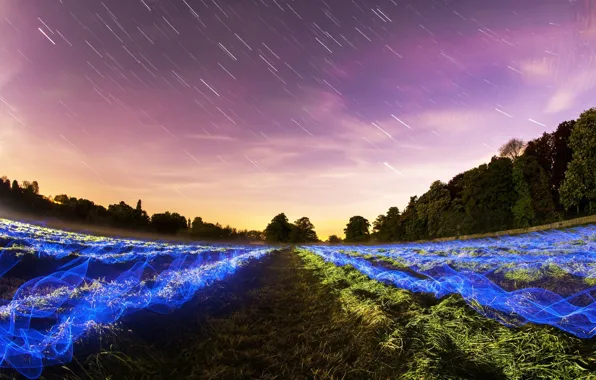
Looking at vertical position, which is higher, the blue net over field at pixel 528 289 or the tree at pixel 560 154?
the tree at pixel 560 154

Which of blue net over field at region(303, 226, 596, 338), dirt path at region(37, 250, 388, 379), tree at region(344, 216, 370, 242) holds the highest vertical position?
tree at region(344, 216, 370, 242)

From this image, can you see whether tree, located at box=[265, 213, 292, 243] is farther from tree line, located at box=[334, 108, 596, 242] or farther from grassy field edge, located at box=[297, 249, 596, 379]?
grassy field edge, located at box=[297, 249, 596, 379]

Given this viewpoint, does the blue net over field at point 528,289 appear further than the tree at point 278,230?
No

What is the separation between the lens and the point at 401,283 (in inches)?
422

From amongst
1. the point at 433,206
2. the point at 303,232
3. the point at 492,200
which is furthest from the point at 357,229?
the point at 492,200

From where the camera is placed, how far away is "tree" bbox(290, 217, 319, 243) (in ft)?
472

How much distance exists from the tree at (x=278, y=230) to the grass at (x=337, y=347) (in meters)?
132

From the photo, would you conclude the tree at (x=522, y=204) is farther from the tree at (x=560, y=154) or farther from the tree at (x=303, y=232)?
the tree at (x=303, y=232)

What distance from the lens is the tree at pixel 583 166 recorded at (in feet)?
102

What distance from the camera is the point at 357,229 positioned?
5217 inches

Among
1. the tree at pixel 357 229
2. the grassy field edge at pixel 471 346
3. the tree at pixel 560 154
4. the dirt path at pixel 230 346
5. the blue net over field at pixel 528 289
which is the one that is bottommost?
the dirt path at pixel 230 346

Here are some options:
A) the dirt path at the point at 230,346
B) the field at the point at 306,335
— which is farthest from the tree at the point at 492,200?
the dirt path at the point at 230,346

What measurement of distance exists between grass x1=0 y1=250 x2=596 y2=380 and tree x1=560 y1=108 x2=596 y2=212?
33.2m

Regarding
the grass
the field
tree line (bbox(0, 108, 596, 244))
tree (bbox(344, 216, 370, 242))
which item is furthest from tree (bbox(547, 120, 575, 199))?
tree (bbox(344, 216, 370, 242))
